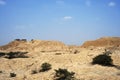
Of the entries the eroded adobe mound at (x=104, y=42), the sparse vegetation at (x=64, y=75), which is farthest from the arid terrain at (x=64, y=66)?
the eroded adobe mound at (x=104, y=42)

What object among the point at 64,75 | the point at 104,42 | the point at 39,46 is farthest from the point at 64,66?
the point at 104,42

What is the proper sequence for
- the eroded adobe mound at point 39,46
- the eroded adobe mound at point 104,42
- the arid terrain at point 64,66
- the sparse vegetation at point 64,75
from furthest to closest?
the eroded adobe mound at point 104,42 → the eroded adobe mound at point 39,46 → the arid terrain at point 64,66 → the sparse vegetation at point 64,75

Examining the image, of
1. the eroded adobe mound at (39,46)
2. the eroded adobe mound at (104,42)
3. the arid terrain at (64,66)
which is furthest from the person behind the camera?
the eroded adobe mound at (104,42)

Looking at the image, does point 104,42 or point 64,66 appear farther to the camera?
point 104,42

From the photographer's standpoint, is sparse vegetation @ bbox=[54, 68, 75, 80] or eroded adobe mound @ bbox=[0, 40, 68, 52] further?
eroded adobe mound @ bbox=[0, 40, 68, 52]

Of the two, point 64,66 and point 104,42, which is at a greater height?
point 104,42

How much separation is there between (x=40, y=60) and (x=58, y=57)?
5.79 feet

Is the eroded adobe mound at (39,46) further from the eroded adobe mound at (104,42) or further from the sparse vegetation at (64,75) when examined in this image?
the sparse vegetation at (64,75)

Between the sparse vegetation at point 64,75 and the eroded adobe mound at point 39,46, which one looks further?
the eroded adobe mound at point 39,46

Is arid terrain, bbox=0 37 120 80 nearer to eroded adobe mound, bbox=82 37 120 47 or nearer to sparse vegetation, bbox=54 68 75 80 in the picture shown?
sparse vegetation, bbox=54 68 75 80

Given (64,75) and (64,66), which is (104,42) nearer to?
(64,66)

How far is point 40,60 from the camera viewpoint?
23.8 meters

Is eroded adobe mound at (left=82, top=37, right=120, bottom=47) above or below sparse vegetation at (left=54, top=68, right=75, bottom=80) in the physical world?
above

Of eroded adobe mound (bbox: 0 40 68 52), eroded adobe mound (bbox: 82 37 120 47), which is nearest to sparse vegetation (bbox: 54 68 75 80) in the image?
eroded adobe mound (bbox: 0 40 68 52)
